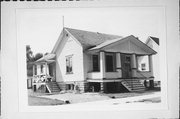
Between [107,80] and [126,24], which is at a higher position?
[126,24]

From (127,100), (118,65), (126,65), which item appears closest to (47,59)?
(118,65)

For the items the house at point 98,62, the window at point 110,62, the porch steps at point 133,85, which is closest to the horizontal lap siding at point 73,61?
the house at point 98,62

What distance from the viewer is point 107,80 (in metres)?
3.73

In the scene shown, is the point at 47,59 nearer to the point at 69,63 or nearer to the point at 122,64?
the point at 69,63

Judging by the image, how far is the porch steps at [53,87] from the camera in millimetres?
3727

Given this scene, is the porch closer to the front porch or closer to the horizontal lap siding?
the horizontal lap siding

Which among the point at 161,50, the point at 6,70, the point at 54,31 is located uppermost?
the point at 54,31

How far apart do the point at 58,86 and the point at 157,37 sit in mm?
1593

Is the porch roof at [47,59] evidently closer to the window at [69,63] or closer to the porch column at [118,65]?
the window at [69,63]

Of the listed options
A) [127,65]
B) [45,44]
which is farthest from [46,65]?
[127,65]

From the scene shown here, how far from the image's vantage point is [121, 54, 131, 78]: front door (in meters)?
3.75

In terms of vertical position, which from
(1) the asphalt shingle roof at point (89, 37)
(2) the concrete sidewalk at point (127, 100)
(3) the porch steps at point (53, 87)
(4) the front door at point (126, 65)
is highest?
(1) the asphalt shingle roof at point (89, 37)

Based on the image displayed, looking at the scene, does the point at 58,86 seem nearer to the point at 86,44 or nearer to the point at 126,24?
the point at 86,44

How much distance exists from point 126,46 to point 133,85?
1.91ft
